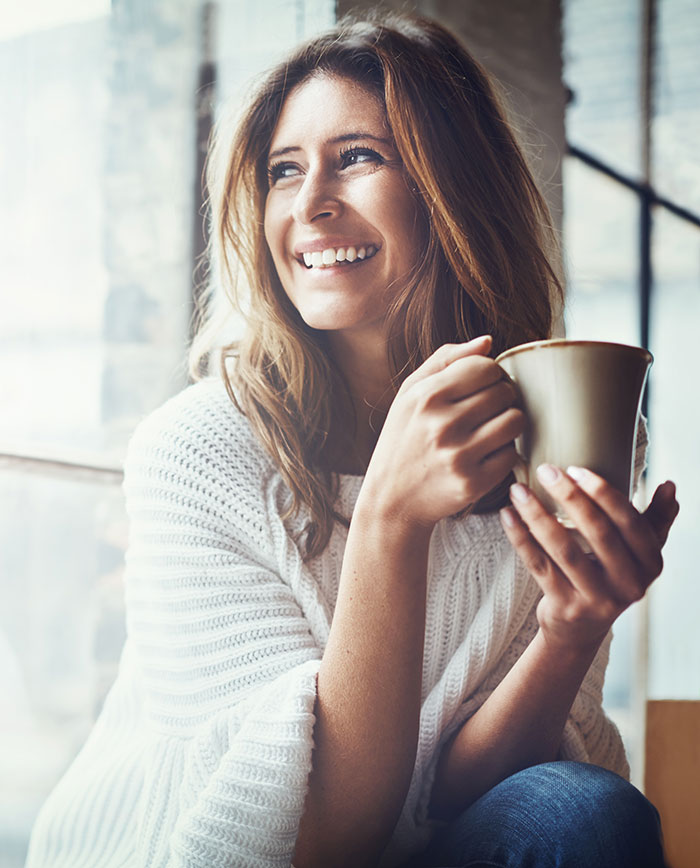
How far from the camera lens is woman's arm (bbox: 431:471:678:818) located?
0.42 meters

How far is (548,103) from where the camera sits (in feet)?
4.14

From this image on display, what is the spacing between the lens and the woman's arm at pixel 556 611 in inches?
16.7

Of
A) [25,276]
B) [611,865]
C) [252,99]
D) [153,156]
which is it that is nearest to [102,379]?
[25,276]

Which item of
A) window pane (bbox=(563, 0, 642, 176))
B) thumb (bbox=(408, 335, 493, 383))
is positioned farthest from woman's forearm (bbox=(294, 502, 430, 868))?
window pane (bbox=(563, 0, 642, 176))

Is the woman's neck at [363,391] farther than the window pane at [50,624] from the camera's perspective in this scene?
No

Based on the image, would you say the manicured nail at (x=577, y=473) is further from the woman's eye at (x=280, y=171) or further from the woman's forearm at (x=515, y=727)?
the woman's eye at (x=280, y=171)

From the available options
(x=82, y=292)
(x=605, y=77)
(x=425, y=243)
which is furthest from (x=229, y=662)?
(x=605, y=77)

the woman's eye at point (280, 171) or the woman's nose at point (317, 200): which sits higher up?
the woman's eye at point (280, 171)

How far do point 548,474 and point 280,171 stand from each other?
0.40m

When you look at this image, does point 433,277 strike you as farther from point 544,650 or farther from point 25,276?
point 25,276

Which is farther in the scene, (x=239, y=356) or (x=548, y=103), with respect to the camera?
(x=548, y=103)

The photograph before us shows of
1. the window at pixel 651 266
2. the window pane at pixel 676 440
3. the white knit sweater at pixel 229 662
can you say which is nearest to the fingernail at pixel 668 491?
the white knit sweater at pixel 229 662

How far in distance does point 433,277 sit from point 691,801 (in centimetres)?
62

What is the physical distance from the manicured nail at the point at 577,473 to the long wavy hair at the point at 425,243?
27 centimetres
